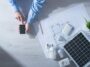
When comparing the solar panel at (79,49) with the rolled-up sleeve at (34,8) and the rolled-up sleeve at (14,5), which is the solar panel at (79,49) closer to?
the rolled-up sleeve at (34,8)

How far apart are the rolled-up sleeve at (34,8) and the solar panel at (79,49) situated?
269mm

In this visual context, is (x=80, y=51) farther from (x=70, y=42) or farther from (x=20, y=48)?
(x=20, y=48)

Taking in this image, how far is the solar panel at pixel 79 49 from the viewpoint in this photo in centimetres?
135

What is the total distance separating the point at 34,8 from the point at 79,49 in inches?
14.2

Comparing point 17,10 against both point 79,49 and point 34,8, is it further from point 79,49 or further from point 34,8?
point 79,49

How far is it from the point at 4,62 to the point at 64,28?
0.45 meters

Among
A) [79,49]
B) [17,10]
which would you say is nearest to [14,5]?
[17,10]

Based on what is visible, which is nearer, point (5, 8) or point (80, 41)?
point (80, 41)

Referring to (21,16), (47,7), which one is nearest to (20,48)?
(21,16)

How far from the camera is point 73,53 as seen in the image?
137 centimetres

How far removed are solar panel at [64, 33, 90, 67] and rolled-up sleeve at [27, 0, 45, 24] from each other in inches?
10.6

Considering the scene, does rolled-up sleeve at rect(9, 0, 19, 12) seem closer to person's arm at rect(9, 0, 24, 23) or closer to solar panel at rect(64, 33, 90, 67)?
person's arm at rect(9, 0, 24, 23)

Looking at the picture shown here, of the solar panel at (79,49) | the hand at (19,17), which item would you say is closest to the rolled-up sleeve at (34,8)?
the hand at (19,17)

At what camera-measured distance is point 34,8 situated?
141cm
